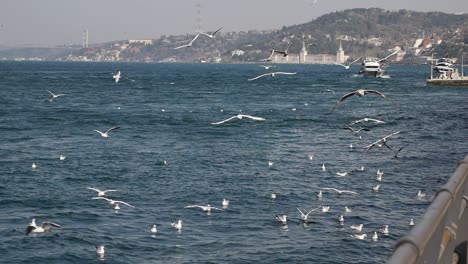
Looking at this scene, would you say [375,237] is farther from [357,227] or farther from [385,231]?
[357,227]

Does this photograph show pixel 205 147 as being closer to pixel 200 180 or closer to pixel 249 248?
pixel 200 180

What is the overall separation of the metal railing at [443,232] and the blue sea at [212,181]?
1421 centimetres

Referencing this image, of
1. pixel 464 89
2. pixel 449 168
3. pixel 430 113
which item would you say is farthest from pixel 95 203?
pixel 464 89

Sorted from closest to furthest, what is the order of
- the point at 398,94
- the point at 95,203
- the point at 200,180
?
the point at 95,203
the point at 200,180
the point at 398,94

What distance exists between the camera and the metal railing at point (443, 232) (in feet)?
8.68

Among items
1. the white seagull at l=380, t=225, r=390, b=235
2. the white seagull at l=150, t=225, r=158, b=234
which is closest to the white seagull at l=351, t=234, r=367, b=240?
the white seagull at l=380, t=225, r=390, b=235

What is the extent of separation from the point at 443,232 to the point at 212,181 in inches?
1008

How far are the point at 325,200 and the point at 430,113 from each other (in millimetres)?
37338

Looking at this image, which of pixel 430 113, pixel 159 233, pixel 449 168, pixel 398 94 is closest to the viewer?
pixel 159 233

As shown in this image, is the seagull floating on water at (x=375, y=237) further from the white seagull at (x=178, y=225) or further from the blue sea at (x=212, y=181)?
the white seagull at (x=178, y=225)

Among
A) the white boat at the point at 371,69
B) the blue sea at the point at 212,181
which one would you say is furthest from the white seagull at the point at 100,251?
the white boat at the point at 371,69

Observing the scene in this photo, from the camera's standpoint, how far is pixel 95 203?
25.0 m

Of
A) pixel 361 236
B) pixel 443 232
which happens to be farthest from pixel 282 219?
pixel 443 232

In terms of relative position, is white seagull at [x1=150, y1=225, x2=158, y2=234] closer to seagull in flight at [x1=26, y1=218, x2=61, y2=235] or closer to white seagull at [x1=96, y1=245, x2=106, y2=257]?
white seagull at [x1=96, y1=245, x2=106, y2=257]
